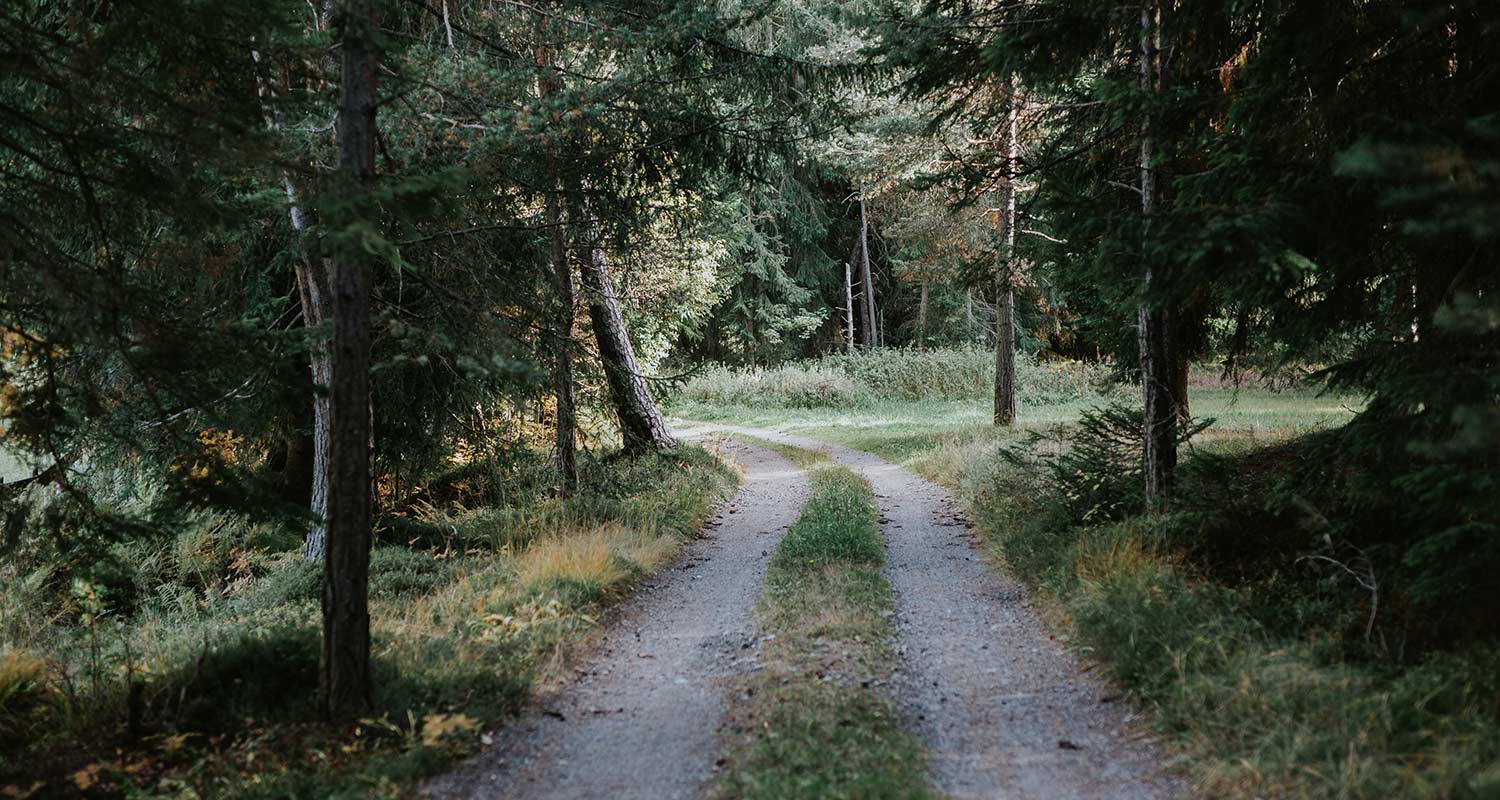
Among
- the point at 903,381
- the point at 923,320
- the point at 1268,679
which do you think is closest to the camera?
the point at 1268,679

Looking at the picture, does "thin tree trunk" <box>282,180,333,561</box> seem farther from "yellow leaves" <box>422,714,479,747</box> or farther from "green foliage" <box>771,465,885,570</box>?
"green foliage" <box>771,465,885,570</box>

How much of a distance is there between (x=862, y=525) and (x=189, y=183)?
7389mm

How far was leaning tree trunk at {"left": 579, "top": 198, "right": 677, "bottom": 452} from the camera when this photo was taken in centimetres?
1316

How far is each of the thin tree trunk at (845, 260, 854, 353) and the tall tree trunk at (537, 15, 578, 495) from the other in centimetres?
2604

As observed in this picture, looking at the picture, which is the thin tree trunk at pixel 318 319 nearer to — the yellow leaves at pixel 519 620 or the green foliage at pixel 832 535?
the yellow leaves at pixel 519 620

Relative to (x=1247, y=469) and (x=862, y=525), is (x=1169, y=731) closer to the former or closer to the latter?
(x=862, y=525)

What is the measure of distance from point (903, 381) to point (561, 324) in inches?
880

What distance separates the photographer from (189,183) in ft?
18.5

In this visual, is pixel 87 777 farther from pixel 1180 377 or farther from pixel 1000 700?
pixel 1180 377

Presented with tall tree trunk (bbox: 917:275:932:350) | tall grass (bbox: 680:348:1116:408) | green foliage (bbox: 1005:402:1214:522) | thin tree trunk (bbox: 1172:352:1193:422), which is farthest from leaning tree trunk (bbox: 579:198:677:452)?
tall tree trunk (bbox: 917:275:932:350)

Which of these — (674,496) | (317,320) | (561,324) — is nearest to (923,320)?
(674,496)

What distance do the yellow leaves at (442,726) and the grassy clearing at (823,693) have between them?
160 cm

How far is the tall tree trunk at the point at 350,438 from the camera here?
16.4 feet

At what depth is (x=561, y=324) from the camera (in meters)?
10.5
